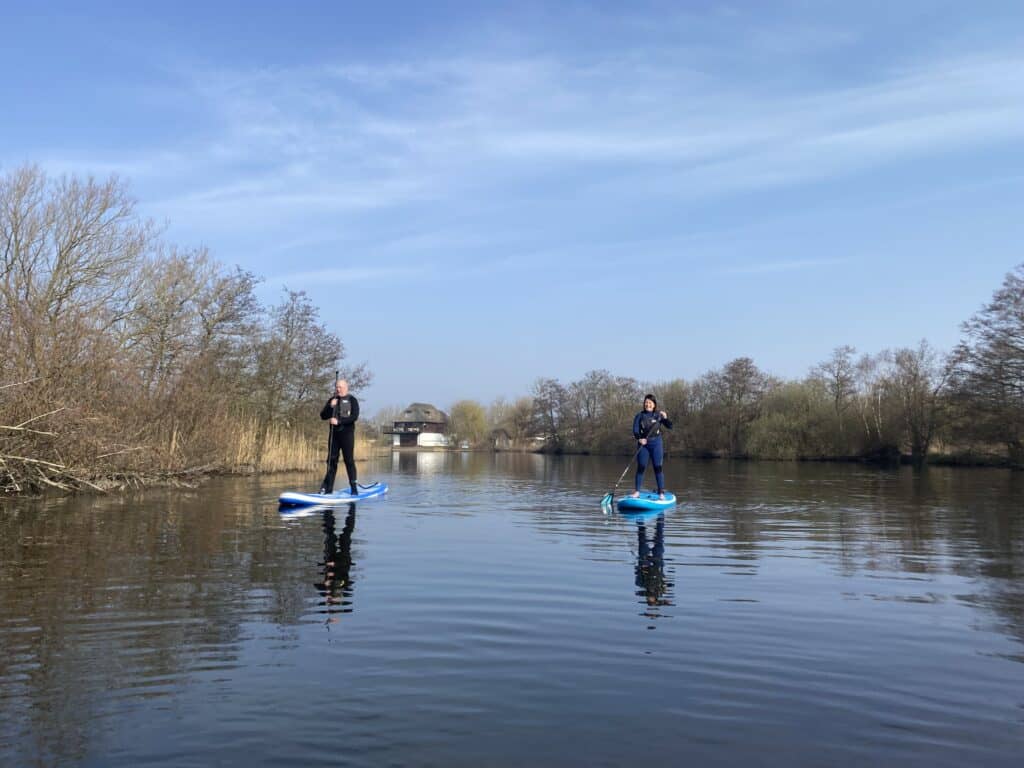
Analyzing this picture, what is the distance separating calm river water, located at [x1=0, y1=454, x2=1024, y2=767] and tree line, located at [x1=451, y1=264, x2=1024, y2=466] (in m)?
32.9

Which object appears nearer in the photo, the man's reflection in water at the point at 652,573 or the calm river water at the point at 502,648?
the calm river water at the point at 502,648

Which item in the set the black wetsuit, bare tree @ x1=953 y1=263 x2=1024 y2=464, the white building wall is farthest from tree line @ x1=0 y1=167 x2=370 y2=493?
the white building wall

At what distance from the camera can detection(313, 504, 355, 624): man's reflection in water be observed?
21.0 feet

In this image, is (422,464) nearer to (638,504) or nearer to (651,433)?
(651,433)

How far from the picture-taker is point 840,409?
54000 mm

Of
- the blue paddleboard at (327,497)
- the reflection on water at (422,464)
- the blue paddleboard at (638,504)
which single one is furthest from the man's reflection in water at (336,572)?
the reflection on water at (422,464)

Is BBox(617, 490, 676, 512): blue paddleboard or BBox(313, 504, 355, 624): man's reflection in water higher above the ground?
BBox(617, 490, 676, 512): blue paddleboard

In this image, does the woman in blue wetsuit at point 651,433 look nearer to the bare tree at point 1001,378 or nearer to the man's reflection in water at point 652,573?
the man's reflection in water at point 652,573

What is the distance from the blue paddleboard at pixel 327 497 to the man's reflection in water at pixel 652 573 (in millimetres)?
5936

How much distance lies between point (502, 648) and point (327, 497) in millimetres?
10023

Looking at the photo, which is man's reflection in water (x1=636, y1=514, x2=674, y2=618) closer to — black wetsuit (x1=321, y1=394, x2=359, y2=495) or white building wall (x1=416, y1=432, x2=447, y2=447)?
black wetsuit (x1=321, y1=394, x2=359, y2=495)

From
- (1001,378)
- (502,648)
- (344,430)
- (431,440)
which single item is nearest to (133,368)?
(344,430)

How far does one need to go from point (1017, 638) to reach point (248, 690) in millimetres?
5253

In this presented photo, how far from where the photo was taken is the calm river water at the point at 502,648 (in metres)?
3.67
